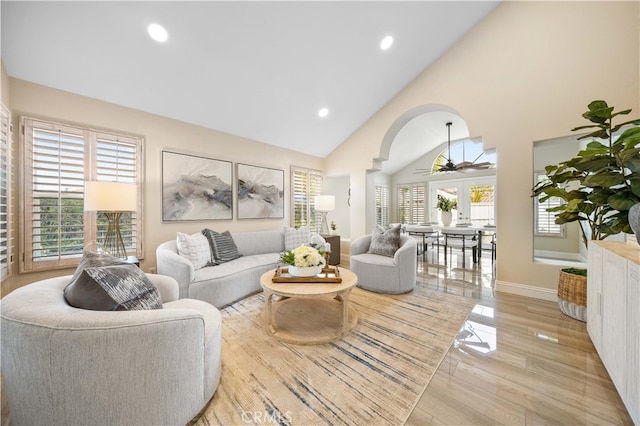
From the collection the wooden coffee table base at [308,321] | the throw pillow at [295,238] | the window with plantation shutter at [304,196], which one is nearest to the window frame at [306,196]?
the window with plantation shutter at [304,196]

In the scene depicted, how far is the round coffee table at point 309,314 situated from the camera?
2102mm

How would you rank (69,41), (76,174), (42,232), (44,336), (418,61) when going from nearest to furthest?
(44,336)
(69,41)
(42,232)
(76,174)
(418,61)

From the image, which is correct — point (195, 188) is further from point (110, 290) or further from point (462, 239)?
point (462, 239)

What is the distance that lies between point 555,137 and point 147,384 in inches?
182

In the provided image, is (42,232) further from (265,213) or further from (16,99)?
(265,213)

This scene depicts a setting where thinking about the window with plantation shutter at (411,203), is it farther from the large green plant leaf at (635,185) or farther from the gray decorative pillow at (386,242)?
the large green plant leaf at (635,185)

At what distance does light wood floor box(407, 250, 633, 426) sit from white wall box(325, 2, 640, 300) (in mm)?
1082

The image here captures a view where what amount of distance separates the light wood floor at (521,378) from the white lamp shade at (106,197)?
2.98m

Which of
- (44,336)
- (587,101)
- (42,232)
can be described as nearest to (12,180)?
(42,232)

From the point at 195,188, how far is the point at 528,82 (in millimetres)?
4949

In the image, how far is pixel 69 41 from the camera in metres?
2.24

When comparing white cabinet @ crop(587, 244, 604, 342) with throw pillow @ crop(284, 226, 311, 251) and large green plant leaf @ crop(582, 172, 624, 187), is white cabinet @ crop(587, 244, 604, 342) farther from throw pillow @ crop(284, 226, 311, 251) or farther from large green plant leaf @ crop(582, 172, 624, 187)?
throw pillow @ crop(284, 226, 311, 251)

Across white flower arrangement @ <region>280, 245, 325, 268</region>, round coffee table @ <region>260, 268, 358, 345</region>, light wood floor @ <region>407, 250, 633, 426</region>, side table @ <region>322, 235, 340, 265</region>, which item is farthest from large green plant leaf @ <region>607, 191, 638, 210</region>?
side table @ <region>322, 235, 340, 265</region>

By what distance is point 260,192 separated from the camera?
177 inches
